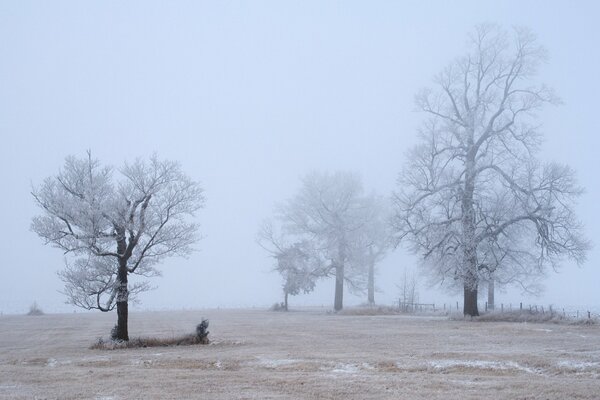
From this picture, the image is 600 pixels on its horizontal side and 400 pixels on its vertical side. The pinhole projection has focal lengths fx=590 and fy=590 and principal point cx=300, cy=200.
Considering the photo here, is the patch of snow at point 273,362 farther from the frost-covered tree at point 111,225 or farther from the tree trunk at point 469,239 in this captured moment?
the tree trunk at point 469,239

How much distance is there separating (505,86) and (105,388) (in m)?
34.3

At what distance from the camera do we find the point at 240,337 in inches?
1214

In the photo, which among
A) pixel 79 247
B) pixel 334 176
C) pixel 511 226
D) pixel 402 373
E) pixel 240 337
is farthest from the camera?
pixel 334 176

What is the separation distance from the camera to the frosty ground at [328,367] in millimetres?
14445

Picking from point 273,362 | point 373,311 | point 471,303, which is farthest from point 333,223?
point 273,362

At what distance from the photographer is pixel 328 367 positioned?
1867 centimetres

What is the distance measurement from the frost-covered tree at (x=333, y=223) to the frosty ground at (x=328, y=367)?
28633 millimetres

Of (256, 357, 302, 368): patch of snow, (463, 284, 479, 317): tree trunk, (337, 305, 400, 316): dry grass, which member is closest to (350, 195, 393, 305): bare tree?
(337, 305, 400, 316): dry grass

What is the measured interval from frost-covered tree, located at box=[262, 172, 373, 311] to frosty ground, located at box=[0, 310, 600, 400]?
1127 inches

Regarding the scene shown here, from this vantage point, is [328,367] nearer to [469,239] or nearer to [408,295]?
[469,239]

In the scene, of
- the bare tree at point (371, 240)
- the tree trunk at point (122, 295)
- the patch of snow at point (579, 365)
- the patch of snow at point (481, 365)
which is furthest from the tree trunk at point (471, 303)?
the tree trunk at point (122, 295)

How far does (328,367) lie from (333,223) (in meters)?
42.0

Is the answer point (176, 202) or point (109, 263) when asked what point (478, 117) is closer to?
point (176, 202)

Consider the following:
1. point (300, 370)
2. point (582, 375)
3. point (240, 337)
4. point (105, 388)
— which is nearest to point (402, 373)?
point (300, 370)
